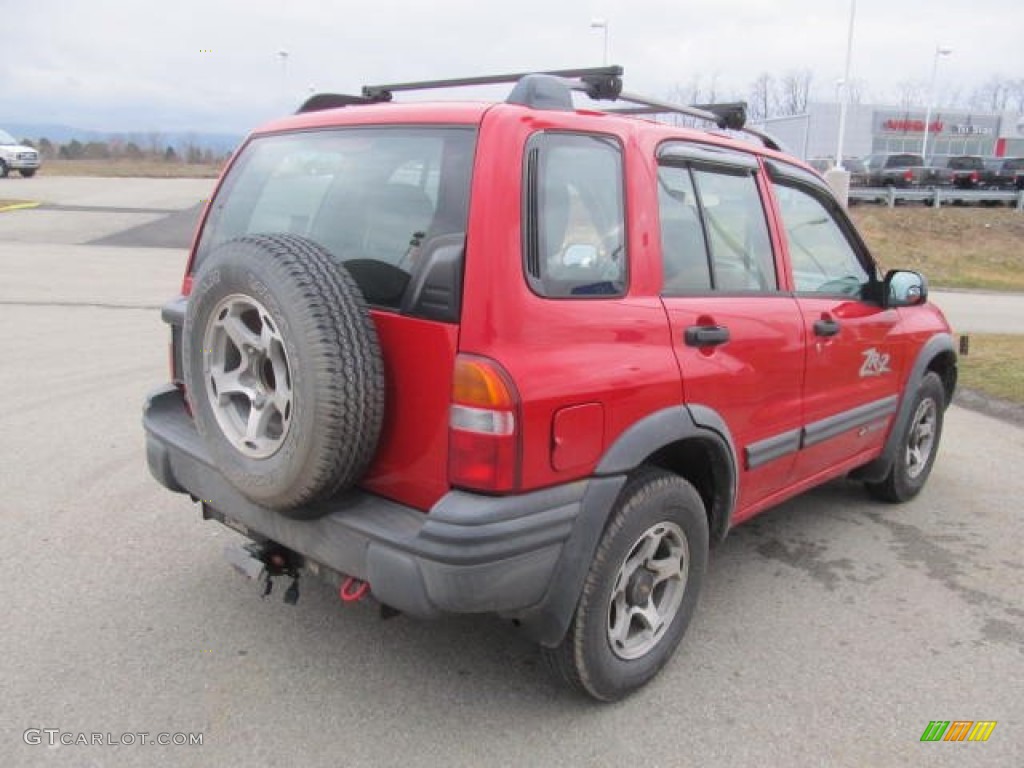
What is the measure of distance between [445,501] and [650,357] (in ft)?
2.70

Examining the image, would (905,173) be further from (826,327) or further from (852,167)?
(826,327)

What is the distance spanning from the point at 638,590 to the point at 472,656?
27.1 inches

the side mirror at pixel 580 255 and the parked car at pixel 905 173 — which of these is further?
the parked car at pixel 905 173

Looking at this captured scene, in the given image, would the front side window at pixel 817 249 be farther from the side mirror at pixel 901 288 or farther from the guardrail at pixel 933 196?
the guardrail at pixel 933 196

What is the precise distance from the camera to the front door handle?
2.87m

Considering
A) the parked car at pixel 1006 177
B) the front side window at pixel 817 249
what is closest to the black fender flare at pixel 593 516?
the front side window at pixel 817 249

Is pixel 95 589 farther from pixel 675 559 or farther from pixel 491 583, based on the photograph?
pixel 675 559

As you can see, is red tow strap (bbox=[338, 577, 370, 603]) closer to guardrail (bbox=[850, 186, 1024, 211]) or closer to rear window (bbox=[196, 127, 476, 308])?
rear window (bbox=[196, 127, 476, 308])

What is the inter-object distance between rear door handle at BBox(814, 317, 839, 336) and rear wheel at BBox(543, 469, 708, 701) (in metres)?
1.07

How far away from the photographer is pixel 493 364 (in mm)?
2336

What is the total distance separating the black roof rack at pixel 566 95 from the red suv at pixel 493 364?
0.05 ft

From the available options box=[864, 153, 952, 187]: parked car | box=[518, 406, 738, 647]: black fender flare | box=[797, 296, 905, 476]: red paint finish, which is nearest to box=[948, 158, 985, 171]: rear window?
box=[864, 153, 952, 187]: parked car

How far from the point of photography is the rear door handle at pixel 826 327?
3.60 m

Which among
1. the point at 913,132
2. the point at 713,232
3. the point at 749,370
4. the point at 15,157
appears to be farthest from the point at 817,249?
the point at 913,132
